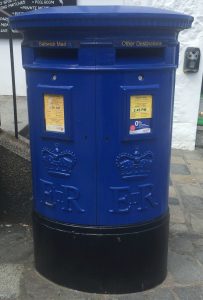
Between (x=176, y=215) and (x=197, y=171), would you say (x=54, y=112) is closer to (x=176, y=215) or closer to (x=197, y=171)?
(x=176, y=215)

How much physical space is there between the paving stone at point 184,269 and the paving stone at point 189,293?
0.23 feet

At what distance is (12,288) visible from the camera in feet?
8.90

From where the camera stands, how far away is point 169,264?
305 centimetres

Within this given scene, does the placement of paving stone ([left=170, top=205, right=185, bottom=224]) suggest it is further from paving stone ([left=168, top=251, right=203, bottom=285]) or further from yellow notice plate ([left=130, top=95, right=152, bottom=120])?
yellow notice plate ([left=130, top=95, right=152, bottom=120])

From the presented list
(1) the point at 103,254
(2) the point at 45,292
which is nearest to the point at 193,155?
(1) the point at 103,254

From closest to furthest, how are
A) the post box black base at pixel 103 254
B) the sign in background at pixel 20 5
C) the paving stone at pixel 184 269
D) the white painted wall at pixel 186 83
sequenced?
the post box black base at pixel 103 254 → the paving stone at pixel 184 269 → the white painted wall at pixel 186 83 → the sign in background at pixel 20 5

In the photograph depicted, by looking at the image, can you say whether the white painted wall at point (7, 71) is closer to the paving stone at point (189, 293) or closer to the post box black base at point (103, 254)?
the post box black base at point (103, 254)

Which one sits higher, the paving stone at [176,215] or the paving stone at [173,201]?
the paving stone at [176,215]

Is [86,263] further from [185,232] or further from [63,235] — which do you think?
[185,232]

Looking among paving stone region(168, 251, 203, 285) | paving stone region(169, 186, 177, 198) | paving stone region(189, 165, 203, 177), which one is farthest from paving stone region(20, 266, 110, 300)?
paving stone region(189, 165, 203, 177)

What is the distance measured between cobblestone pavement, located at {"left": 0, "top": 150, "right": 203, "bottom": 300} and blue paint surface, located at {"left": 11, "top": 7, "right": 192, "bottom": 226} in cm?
50

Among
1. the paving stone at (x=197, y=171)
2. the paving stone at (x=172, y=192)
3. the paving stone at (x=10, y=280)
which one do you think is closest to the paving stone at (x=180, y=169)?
the paving stone at (x=197, y=171)

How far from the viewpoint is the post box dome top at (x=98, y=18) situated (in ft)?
6.94

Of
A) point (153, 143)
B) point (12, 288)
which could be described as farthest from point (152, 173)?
point (12, 288)
